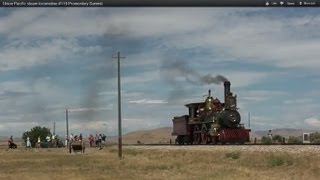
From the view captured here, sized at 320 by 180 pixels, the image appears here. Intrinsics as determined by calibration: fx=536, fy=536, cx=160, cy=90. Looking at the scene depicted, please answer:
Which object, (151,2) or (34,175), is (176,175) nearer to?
(34,175)

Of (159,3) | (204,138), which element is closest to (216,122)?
(204,138)

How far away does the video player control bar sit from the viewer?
891 centimetres

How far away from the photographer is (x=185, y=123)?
5094 centimetres

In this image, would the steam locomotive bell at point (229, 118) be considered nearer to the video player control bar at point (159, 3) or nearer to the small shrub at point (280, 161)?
the small shrub at point (280, 161)

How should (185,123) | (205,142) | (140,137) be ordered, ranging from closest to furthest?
(205,142) → (185,123) → (140,137)

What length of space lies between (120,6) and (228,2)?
182 centimetres

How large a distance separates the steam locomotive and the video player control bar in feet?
114

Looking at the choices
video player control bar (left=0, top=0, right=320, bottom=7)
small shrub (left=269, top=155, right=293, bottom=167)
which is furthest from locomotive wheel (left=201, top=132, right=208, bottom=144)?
video player control bar (left=0, top=0, right=320, bottom=7)

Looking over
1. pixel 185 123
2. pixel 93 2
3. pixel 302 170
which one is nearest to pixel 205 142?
pixel 185 123

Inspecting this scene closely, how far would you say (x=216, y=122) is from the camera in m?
44.2

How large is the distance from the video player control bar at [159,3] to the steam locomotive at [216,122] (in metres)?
34.7

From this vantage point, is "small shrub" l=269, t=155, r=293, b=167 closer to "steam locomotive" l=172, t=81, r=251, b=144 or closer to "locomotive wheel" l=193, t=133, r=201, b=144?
"steam locomotive" l=172, t=81, r=251, b=144

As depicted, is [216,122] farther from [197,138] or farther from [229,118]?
[197,138]

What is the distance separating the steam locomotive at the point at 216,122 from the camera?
145 feet
